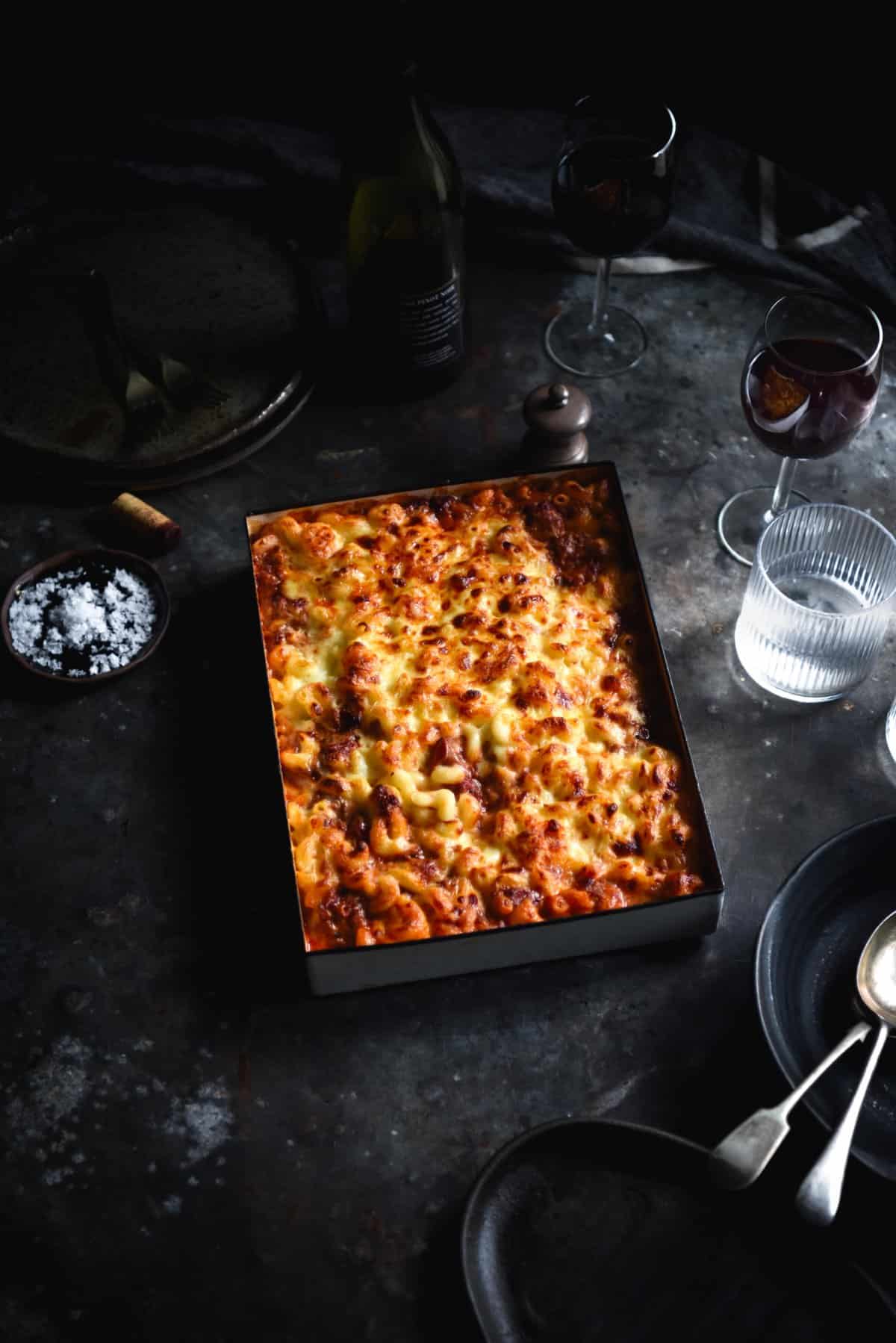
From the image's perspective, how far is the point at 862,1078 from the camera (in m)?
1.37

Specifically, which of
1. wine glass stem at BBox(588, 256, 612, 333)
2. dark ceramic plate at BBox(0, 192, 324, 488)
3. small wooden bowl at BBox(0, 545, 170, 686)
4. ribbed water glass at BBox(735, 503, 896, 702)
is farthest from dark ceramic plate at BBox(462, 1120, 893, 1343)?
wine glass stem at BBox(588, 256, 612, 333)

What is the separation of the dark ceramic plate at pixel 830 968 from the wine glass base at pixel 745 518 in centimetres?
53

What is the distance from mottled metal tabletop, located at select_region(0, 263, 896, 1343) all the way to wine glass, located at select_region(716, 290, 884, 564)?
0.27 m

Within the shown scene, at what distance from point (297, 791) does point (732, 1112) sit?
0.61m

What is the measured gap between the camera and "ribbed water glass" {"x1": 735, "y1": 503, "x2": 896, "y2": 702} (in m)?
1.67

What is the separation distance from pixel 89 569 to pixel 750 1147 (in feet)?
3.80

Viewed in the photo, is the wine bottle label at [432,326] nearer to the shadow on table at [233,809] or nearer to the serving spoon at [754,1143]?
the shadow on table at [233,809]

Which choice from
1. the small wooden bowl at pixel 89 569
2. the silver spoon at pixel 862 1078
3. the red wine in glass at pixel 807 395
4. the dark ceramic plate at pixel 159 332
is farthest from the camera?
the dark ceramic plate at pixel 159 332

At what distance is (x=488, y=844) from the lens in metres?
1.55

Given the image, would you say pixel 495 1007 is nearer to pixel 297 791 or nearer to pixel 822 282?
pixel 297 791

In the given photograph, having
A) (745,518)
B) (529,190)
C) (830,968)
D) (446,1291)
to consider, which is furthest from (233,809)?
(529,190)

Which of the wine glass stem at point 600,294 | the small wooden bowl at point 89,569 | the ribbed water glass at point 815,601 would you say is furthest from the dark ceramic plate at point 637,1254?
the wine glass stem at point 600,294

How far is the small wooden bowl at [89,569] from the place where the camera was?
5.84ft

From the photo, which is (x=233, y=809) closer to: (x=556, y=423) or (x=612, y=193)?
(x=556, y=423)
